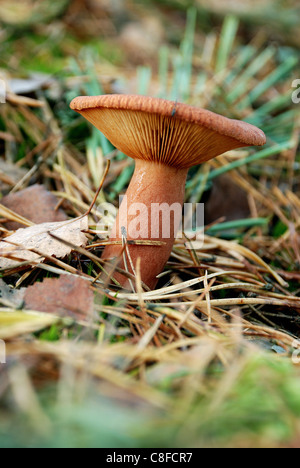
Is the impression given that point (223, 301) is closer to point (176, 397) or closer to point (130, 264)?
point (130, 264)

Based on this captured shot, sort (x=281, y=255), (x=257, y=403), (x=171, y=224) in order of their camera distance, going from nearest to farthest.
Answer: (x=257, y=403) → (x=171, y=224) → (x=281, y=255)

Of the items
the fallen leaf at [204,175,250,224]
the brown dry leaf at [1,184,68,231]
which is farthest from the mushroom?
the fallen leaf at [204,175,250,224]

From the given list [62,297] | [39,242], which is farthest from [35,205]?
[62,297]

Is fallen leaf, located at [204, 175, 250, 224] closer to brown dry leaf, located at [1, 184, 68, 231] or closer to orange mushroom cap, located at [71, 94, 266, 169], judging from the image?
orange mushroom cap, located at [71, 94, 266, 169]

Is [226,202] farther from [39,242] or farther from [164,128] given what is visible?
[39,242]

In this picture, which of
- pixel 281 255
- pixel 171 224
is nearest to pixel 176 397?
pixel 171 224

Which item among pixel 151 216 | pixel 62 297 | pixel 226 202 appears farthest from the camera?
pixel 226 202
